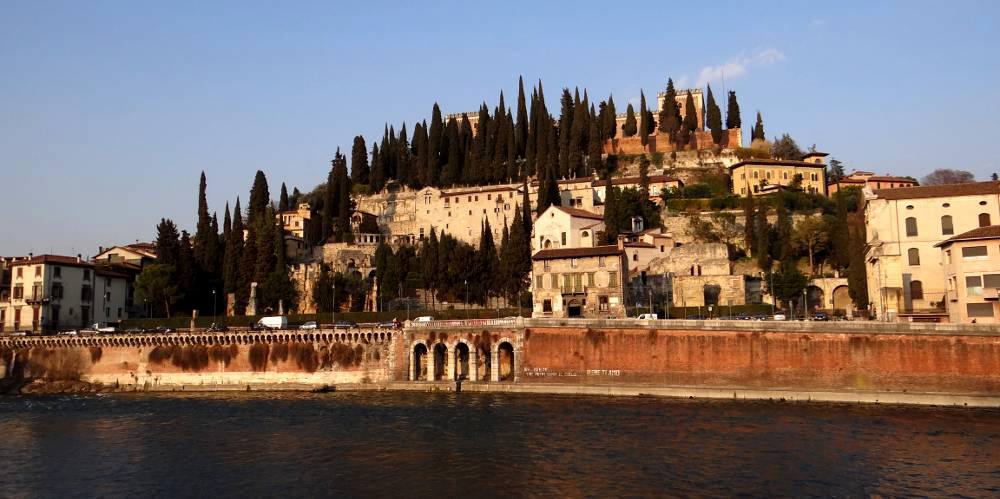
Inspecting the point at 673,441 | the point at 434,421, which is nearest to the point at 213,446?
the point at 434,421

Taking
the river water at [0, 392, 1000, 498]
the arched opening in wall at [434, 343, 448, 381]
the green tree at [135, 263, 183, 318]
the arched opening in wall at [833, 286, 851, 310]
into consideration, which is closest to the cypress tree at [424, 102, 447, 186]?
the green tree at [135, 263, 183, 318]

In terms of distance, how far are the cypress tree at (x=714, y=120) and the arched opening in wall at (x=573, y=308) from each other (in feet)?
154

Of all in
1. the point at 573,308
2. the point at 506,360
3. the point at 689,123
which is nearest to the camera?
the point at 506,360

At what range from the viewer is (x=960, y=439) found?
31.9 m

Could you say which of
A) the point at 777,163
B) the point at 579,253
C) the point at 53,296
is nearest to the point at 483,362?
the point at 579,253

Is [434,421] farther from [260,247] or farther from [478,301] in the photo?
[260,247]

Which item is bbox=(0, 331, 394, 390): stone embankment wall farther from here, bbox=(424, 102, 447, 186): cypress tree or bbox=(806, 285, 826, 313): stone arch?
bbox=(424, 102, 447, 186): cypress tree

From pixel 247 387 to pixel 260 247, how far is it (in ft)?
76.2

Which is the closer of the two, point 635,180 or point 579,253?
point 579,253

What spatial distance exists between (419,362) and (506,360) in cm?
629

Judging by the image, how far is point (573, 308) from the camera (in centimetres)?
5659

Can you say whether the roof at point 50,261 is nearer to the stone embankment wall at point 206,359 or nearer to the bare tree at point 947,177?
the stone embankment wall at point 206,359

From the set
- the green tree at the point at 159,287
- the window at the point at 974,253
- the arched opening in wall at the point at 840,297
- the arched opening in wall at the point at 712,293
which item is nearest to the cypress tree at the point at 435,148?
the green tree at the point at 159,287

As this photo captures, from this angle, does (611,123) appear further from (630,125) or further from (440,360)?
(440,360)
